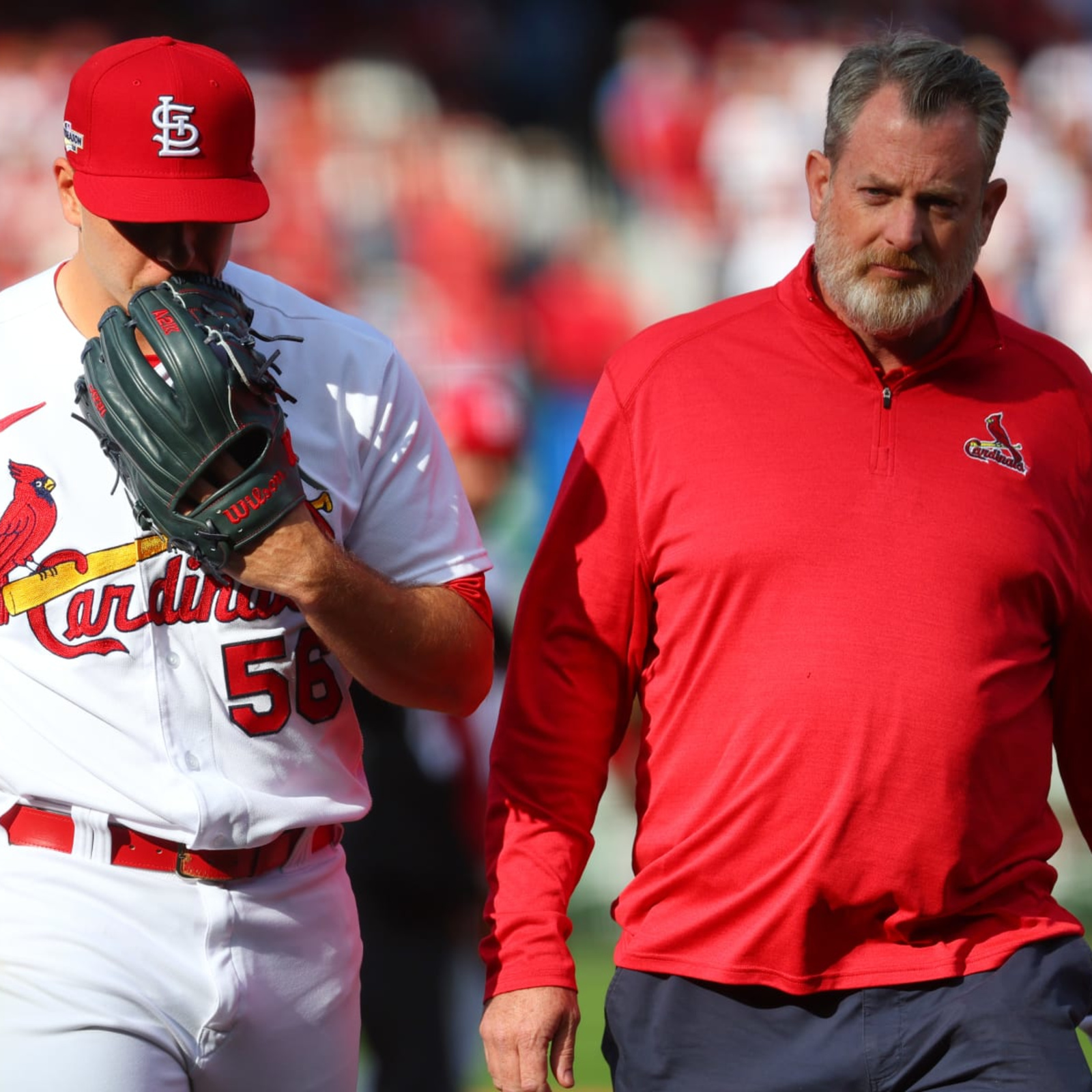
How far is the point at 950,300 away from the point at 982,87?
0.35 metres

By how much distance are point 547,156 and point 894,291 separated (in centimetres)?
642

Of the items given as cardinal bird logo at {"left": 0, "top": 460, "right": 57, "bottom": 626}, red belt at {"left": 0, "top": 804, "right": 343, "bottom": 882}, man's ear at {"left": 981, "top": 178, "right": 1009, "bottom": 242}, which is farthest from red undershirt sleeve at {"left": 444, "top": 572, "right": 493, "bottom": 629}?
man's ear at {"left": 981, "top": 178, "right": 1009, "bottom": 242}

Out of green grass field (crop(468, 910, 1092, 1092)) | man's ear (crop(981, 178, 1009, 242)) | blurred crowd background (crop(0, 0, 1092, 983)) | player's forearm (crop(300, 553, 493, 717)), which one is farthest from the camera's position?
blurred crowd background (crop(0, 0, 1092, 983))

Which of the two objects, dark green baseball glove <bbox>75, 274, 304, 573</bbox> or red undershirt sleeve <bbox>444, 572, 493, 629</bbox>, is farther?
red undershirt sleeve <bbox>444, 572, 493, 629</bbox>

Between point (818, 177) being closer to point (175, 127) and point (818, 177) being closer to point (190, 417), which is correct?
point (175, 127)

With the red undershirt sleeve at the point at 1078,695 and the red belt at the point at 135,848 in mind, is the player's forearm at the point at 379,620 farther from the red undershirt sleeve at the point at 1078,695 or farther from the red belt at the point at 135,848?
the red undershirt sleeve at the point at 1078,695

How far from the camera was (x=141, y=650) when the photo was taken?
7.93 feet

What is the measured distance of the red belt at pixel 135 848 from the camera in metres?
2.43

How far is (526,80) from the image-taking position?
892cm

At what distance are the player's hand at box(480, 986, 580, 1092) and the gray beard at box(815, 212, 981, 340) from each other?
1.16 m

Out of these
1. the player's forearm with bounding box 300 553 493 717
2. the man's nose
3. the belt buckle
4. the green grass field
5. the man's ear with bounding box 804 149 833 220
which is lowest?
the green grass field

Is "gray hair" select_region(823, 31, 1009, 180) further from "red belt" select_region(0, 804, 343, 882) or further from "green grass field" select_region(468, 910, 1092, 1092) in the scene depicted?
"green grass field" select_region(468, 910, 1092, 1092)

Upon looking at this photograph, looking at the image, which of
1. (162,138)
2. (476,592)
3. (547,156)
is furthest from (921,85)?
(547,156)

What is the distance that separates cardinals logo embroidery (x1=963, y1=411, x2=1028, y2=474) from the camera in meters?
2.63
